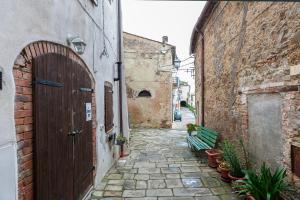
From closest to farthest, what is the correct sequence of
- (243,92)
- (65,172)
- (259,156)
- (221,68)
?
(65,172), (259,156), (243,92), (221,68)

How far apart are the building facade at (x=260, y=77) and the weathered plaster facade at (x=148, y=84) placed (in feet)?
25.3

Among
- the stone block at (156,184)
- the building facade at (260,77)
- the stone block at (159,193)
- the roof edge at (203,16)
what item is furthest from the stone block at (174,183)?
the roof edge at (203,16)

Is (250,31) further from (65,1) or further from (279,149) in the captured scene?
Result: (65,1)

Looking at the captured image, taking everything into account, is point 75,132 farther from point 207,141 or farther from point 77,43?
point 207,141

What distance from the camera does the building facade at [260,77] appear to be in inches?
144

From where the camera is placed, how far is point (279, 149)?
13.3 ft

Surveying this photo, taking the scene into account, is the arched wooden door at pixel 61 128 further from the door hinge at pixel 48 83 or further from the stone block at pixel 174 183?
the stone block at pixel 174 183

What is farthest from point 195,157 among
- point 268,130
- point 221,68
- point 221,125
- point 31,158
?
point 31,158

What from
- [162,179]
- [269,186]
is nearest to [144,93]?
[162,179]

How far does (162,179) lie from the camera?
5.54m

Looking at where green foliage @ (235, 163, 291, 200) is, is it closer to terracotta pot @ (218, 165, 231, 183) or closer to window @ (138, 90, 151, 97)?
terracotta pot @ (218, 165, 231, 183)

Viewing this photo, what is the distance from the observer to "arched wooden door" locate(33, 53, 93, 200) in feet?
8.75

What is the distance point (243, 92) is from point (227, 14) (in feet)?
8.32

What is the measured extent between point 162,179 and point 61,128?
10.3 feet
